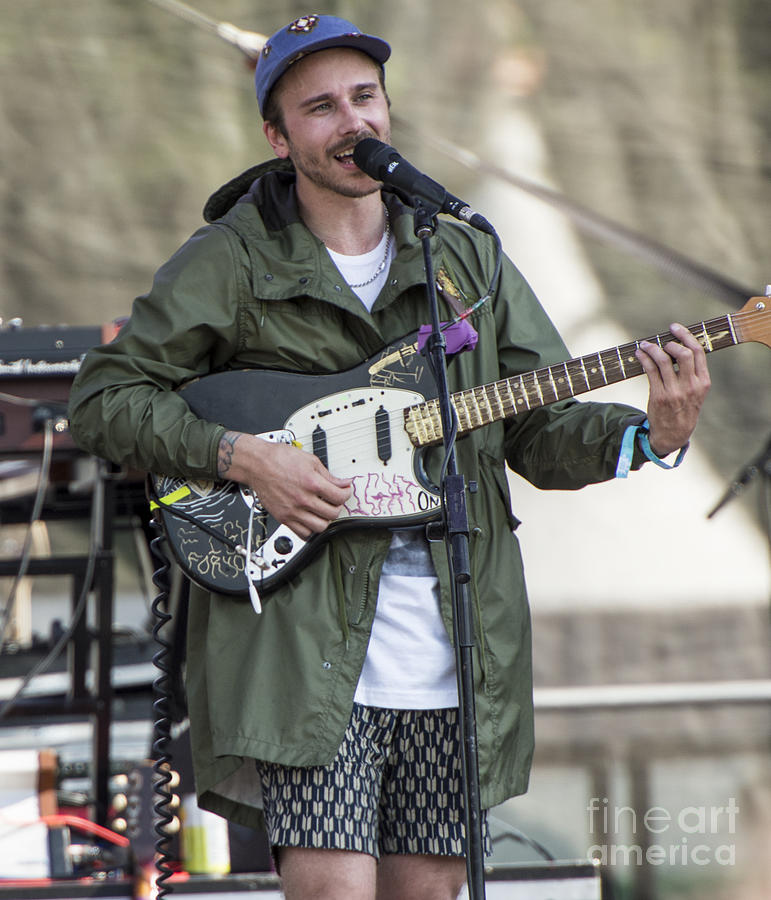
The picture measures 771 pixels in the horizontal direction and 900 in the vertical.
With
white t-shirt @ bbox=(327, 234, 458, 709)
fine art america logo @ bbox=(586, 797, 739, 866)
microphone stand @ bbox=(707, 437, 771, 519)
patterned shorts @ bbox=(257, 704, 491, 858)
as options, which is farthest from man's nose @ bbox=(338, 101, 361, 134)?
fine art america logo @ bbox=(586, 797, 739, 866)

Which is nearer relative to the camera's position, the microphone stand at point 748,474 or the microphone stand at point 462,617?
the microphone stand at point 462,617

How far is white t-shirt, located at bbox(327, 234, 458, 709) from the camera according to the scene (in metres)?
1.80

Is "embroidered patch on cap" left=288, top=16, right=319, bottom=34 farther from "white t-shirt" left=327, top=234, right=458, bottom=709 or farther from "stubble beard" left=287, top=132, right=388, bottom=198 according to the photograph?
"white t-shirt" left=327, top=234, right=458, bottom=709

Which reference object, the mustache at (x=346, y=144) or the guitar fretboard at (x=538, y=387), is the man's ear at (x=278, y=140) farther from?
the guitar fretboard at (x=538, y=387)

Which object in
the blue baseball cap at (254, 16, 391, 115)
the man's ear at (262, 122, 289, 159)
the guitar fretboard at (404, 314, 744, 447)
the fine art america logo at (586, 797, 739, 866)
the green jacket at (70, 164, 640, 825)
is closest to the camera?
the green jacket at (70, 164, 640, 825)

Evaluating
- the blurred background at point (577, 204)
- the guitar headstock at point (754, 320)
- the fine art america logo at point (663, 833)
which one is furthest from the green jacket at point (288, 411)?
the blurred background at point (577, 204)

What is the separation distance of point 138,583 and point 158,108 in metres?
1.62

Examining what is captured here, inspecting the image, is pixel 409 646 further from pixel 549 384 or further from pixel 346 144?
pixel 346 144

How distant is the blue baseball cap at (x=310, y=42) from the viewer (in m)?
1.99

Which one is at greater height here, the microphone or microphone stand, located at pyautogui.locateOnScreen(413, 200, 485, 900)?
the microphone

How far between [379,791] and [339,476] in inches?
20.4

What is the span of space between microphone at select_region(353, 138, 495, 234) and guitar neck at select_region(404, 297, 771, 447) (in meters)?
0.30

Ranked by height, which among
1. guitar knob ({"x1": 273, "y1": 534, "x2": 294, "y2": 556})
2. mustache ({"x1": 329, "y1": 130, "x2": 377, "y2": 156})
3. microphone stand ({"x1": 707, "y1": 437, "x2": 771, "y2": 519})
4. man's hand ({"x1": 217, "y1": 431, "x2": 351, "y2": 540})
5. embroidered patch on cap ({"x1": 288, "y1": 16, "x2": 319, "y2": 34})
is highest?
embroidered patch on cap ({"x1": 288, "y1": 16, "x2": 319, "y2": 34})

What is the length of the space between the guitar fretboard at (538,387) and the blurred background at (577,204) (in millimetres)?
1607
